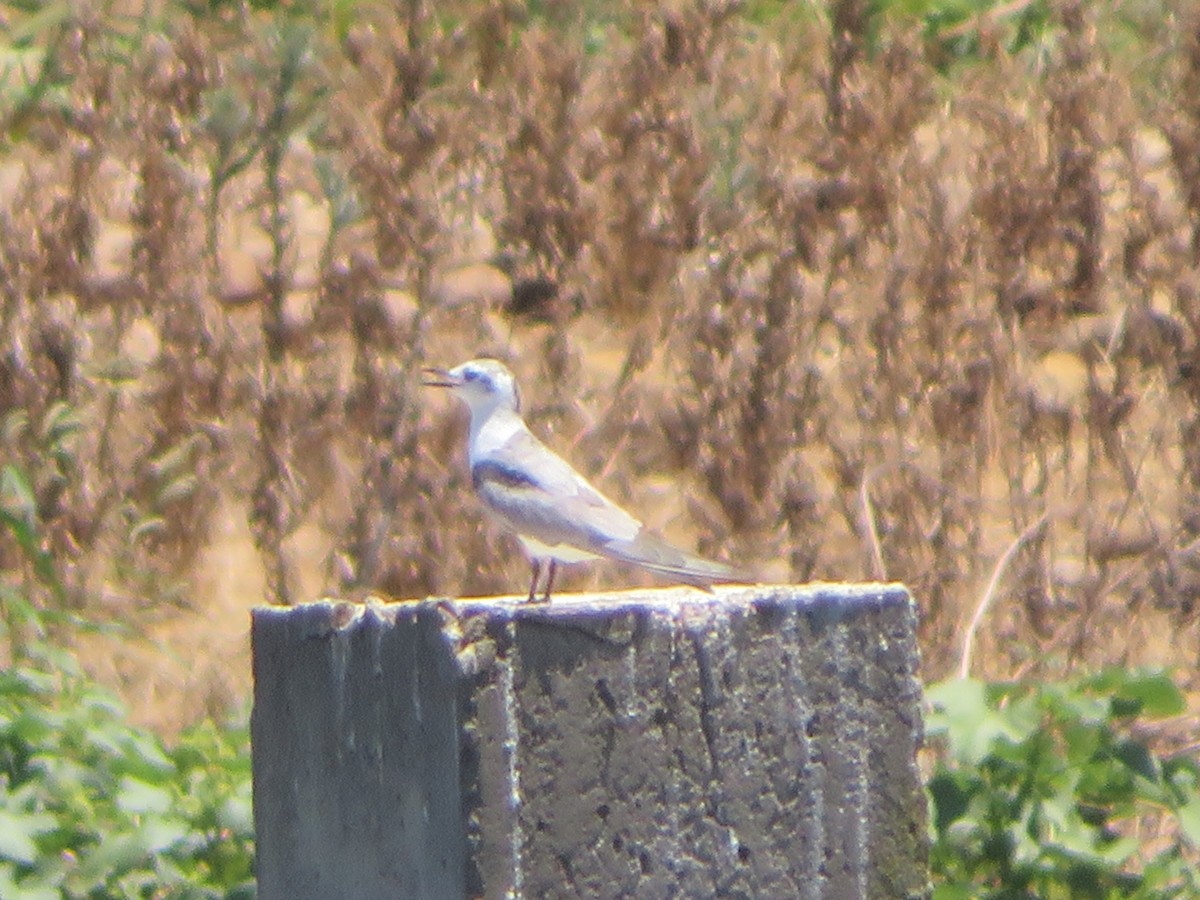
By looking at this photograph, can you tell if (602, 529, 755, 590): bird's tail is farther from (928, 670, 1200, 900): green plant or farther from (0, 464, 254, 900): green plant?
(0, 464, 254, 900): green plant

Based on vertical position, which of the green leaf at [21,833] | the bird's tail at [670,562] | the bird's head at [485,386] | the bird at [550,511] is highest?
the bird's head at [485,386]

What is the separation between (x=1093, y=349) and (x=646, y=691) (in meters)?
3.86

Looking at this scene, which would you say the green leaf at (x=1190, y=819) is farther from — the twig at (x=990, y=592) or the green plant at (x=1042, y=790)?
the twig at (x=990, y=592)

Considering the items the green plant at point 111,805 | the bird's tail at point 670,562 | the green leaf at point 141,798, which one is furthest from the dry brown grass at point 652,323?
the bird's tail at point 670,562

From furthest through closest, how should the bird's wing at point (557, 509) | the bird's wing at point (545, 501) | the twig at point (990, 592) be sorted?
the twig at point (990, 592)
the bird's wing at point (545, 501)
the bird's wing at point (557, 509)

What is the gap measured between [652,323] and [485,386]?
1.82m

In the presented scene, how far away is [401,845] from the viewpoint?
2.79 metres

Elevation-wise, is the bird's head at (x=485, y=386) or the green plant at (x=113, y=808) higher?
the bird's head at (x=485, y=386)

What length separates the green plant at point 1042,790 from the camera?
425cm

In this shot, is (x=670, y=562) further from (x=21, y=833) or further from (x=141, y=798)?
(x=21, y=833)

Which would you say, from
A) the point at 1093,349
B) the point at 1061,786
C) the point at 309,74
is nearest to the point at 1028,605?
the point at 1093,349

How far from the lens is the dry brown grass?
624 cm

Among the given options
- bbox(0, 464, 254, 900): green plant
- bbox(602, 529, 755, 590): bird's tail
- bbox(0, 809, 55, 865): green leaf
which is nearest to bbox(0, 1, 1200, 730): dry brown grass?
bbox(0, 464, 254, 900): green plant

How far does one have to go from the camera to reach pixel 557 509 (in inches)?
163
